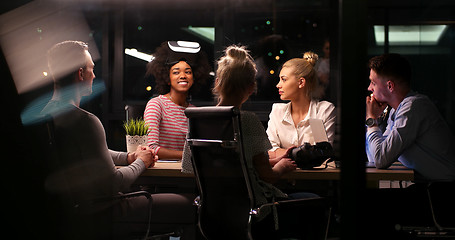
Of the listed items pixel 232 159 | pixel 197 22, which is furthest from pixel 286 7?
pixel 232 159

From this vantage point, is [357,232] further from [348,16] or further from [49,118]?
[49,118]

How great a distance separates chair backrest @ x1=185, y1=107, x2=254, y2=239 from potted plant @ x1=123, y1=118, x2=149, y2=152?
0.80m

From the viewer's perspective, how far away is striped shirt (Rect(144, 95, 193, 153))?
3.99 metres

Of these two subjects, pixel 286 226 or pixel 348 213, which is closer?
pixel 348 213

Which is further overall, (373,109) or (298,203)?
(373,109)

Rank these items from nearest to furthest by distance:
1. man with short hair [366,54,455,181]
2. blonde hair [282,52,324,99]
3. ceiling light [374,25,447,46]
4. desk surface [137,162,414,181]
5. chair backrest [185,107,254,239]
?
chair backrest [185,107,254,239]
desk surface [137,162,414,181]
man with short hair [366,54,455,181]
blonde hair [282,52,324,99]
ceiling light [374,25,447,46]

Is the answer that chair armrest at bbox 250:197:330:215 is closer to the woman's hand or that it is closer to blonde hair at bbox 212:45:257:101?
blonde hair at bbox 212:45:257:101

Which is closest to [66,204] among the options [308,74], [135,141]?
[135,141]

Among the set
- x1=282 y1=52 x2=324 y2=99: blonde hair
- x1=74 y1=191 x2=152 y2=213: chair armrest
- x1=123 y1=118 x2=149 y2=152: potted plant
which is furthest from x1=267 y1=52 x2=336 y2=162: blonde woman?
x1=74 y1=191 x2=152 y2=213: chair armrest

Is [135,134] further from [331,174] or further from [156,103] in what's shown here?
[331,174]

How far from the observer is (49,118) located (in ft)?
8.78

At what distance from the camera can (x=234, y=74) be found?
284 centimetres

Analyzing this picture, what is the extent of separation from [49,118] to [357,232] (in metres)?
1.64

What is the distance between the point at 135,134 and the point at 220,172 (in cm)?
97
